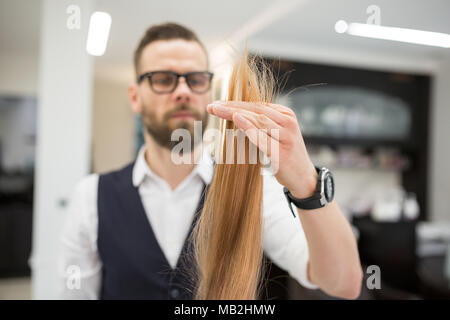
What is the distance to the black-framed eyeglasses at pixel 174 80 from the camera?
55 cm

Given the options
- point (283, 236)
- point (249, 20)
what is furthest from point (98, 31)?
point (283, 236)

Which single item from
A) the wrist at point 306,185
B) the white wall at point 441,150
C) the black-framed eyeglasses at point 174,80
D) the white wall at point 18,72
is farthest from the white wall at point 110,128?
the white wall at point 441,150

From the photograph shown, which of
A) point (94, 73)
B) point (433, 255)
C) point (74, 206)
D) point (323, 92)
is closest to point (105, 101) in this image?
point (94, 73)

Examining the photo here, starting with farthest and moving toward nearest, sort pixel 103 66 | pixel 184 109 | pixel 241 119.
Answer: pixel 103 66 → pixel 184 109 → pixel 241 119

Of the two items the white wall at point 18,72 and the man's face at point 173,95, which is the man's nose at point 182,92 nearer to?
the man's face at point 173,95

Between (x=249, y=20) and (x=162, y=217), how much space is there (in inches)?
17.9

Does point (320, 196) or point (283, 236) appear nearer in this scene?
point (320, 196)

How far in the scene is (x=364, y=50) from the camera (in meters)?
0.70

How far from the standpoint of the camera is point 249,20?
2.24 ft

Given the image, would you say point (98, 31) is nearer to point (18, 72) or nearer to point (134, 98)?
point (134, 98)

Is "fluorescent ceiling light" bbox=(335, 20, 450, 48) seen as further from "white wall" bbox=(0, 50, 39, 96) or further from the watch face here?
"white wall" bbox=(0, 50, 39, 96)

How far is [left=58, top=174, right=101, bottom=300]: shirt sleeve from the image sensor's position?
0.65 meters
